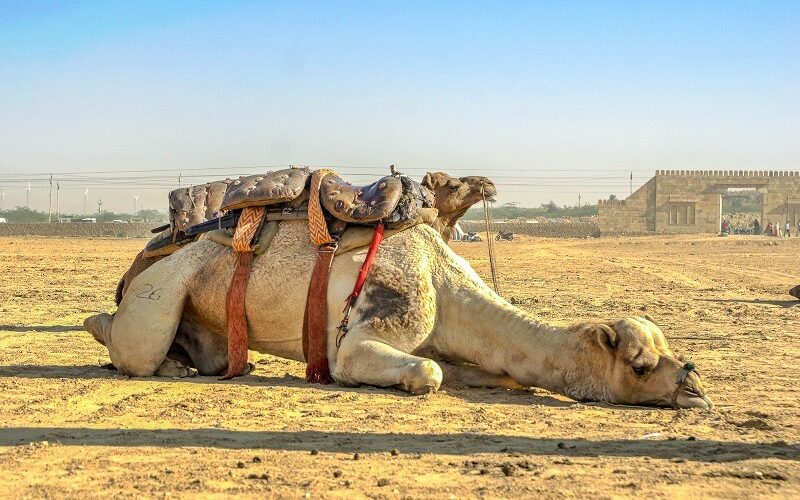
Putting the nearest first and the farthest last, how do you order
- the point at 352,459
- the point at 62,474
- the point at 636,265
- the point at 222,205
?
the point at 62,474, the point at 352,459, the point at 222,205, the point at 636,265

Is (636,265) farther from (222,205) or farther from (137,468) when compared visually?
(137,468)

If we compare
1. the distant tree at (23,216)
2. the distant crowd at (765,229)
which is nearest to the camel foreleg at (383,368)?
the distant crowd at (765,229)

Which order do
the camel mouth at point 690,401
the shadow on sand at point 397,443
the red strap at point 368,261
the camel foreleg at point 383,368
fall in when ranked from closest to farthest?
the shadow on sand at point 397,443 < the camel mouth at point 690,401 < the camel foreleg at point 383,368 < the red strap at point 368,261

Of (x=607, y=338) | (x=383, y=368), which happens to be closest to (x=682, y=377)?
(x=607, y=338)

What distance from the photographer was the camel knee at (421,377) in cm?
710

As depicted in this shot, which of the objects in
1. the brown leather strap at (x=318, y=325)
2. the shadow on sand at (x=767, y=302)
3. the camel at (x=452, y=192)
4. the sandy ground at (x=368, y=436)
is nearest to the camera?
the sandy ground at (x=368, y=436)

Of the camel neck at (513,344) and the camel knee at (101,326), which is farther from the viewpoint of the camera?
the camel knee at (101,326)

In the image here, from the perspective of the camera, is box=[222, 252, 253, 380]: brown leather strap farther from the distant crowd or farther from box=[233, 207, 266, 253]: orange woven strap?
the distant crowd

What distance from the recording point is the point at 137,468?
16.4 feet

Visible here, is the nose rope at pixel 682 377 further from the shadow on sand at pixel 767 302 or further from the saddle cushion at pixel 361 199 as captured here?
the shadow on sand at pixel 767 302

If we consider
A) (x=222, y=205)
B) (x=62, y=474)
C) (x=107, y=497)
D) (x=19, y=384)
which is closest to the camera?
(x=107, y=497)

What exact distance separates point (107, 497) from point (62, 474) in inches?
20.1

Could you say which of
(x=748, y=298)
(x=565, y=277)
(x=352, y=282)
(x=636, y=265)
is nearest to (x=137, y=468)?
(x=352, y=282)

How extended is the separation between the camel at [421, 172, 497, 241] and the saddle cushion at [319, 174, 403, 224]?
1.53 metres
